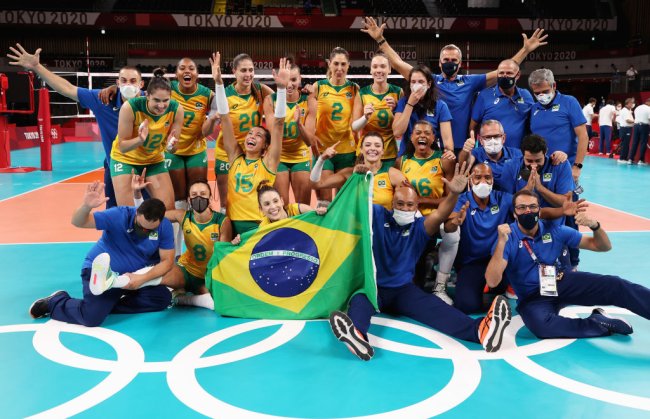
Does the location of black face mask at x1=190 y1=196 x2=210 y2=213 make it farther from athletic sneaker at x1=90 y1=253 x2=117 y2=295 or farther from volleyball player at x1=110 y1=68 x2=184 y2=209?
athletic sneaker at x1=90 y1=253 x2=117 y2=295

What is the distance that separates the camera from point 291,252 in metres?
5.01

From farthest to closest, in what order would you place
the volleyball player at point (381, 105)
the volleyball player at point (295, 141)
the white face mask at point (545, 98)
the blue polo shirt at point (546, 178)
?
the volleyball player at point (295, 141) < the volleyball player at point (381, 105) < the white face mask at point (545, 98) < the blue polo shirt at point (546, 178)

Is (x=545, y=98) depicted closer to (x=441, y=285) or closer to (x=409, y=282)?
(x=441, y=285)

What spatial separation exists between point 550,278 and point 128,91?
4.68 meters

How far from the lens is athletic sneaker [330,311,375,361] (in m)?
4.07

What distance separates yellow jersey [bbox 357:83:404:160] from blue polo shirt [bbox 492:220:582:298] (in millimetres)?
2124

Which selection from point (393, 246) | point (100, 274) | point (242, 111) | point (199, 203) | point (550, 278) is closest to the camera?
point (550, 278)

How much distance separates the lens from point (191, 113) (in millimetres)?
6430

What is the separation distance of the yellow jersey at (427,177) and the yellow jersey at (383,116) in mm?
841

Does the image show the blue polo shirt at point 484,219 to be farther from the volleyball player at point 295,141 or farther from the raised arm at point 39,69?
the raised arm at point 39,69

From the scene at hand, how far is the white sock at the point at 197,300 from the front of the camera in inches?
206

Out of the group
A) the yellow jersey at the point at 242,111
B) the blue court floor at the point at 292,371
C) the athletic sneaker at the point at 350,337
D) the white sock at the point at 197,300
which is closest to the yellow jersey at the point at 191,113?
the yellow jersey at the point at 242,111

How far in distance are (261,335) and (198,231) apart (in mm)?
1415

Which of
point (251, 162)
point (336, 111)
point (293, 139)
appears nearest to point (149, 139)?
point (251, 162)
